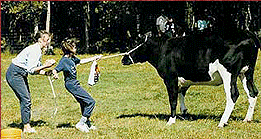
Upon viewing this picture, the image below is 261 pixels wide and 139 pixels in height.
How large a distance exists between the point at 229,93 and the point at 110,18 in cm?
3685

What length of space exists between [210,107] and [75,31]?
38036mm

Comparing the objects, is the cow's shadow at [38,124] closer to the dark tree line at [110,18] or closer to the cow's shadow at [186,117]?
the cow's shadow at [186,117]

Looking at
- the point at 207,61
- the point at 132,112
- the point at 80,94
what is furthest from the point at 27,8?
the point at 207,61

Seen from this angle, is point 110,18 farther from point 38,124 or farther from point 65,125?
point 65,125

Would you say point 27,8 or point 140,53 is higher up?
point 140,53

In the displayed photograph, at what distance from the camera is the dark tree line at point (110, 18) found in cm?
3909

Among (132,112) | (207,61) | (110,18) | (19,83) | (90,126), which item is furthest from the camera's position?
(110,18)

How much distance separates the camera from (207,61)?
950cm

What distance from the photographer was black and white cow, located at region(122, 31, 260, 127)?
9.25 m

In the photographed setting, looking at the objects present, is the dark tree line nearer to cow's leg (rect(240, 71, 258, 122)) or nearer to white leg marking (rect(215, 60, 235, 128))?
cow's leg (rect(240, 71, 258, 122))

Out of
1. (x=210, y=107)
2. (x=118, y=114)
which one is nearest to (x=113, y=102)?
(x=118, y=114)

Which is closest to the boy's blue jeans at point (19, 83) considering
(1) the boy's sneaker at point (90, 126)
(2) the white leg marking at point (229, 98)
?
(1) the boy's sneaker at point (90, 126)

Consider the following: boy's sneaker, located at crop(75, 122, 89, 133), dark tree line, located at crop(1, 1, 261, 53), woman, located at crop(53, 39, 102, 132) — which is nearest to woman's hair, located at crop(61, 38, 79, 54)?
woman, located at crop(53, 39, 102, 132)

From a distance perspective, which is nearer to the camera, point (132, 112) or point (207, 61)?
point (207, 61)
